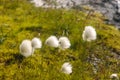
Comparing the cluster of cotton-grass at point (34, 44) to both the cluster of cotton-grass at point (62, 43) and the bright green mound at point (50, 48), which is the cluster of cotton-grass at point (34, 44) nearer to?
the cluster of cotton-grass at point (62, 43)

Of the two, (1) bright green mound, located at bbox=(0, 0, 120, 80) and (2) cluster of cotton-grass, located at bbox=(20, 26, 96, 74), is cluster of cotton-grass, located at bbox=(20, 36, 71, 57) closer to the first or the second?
(2) cluster of cotton-grass, located at bbox=(20, 26, 96, 74)

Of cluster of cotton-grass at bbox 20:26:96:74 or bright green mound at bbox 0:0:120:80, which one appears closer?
cluster of cotton-grass at bbox 20:26:96:74

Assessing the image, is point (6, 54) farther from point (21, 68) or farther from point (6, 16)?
point (6, 16)

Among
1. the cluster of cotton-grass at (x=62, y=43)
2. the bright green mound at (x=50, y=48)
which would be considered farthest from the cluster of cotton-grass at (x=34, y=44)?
the bright green mound at (x=50, y=48)

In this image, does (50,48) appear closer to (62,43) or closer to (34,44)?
(62,43)

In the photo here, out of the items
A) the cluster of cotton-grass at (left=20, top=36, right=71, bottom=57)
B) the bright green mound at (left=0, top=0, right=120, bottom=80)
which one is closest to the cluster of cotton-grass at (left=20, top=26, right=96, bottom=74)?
the cluster of cotton-grass at (left=20, top=36, right=71, bottom=57)

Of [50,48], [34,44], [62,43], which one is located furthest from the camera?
[50,48]

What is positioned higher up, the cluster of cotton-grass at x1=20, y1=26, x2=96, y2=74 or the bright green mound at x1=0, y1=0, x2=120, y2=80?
the cluster of cotton-grass at x1=20, y1=26, x2=96, y2=74

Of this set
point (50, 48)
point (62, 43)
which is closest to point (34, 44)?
point (62, 43)

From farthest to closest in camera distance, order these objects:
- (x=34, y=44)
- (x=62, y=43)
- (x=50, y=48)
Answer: (x=50, y=48) → (x=62, y=43) → (x=34, y=44)
